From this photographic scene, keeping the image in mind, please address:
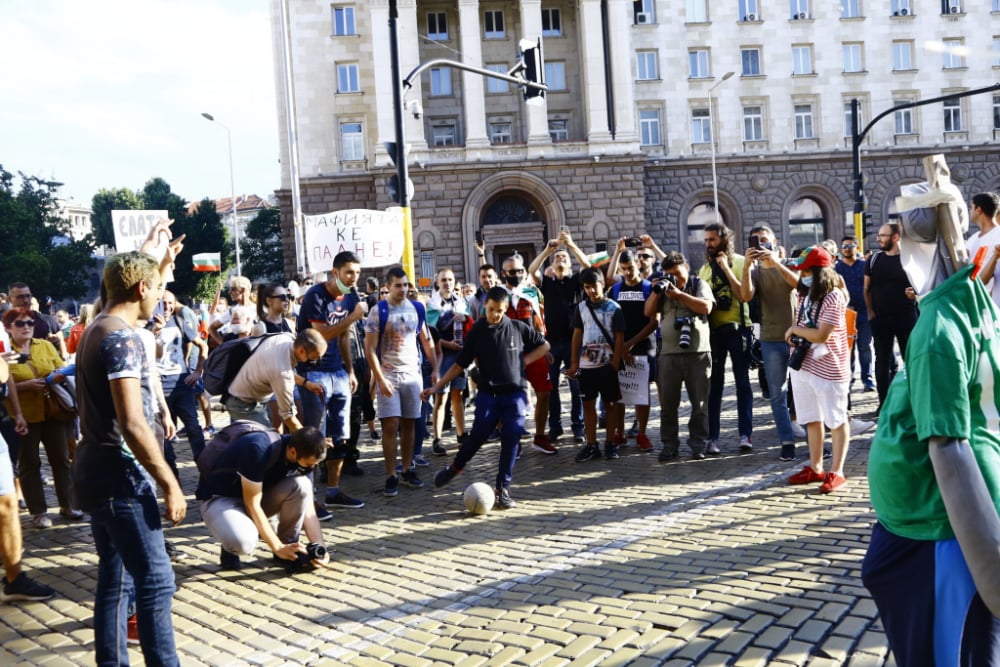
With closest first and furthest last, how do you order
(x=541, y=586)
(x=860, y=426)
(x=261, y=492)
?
(x=541, y=586) < (x=261, y=492) < (x=860, y=426)

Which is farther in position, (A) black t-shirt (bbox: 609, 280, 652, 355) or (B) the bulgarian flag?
(B) the bulgarian flag

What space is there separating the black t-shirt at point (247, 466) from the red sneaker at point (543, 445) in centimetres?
390

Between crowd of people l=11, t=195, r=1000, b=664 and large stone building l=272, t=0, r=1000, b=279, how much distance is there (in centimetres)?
2493

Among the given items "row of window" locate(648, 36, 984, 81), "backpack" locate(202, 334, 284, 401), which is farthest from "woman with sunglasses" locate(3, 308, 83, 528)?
"row of window" locate(648, 36, 984, 81)

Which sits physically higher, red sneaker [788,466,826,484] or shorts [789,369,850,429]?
shorts [789,369,850,429]

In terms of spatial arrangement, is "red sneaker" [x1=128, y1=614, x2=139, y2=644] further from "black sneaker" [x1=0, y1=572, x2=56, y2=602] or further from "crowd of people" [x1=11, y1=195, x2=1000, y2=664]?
"black sneaker" [x1=0, y1=572, x2=56, y2=602]

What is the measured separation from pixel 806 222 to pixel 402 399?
34996 millimetres

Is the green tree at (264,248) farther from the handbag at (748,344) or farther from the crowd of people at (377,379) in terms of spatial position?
the handbag at (748,344)

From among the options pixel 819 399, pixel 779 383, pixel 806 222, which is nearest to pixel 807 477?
pixel 819 399

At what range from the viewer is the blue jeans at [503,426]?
7.28 m

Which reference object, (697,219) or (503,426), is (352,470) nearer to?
(503,426)

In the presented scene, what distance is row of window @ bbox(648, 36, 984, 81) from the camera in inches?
1522

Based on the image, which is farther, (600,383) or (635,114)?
(635,114)

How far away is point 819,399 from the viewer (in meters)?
7.21
